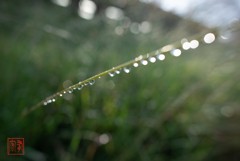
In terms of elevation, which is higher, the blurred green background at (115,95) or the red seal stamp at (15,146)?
the blurred green background at (115,95)

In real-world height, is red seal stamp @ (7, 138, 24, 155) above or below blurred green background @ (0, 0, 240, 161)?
below

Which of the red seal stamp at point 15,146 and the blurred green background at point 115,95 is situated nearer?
the red seal stamp at point 15,146

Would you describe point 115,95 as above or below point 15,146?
above

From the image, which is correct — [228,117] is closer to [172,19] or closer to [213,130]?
[213,130]

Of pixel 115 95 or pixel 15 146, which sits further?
pixel 115 95

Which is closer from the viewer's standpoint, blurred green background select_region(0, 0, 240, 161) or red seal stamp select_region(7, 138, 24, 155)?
red seal stamp select_region(7, 138, 24, 155)
